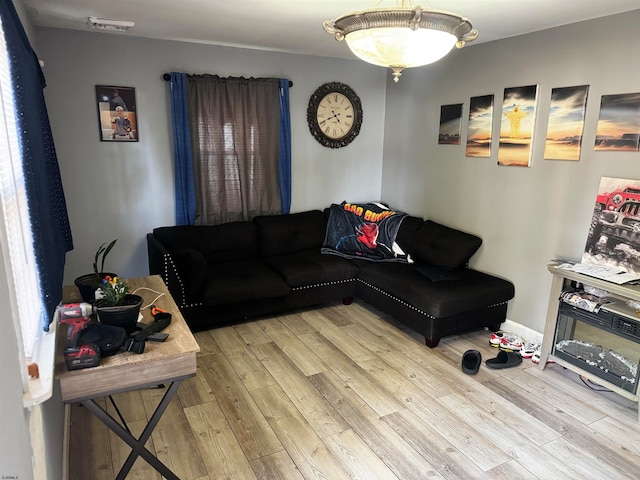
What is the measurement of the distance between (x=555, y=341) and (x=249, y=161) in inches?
118

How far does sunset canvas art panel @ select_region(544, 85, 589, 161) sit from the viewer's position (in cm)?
303

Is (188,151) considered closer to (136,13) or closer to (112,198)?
(112,198)

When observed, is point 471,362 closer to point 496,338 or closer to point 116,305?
point 496,338

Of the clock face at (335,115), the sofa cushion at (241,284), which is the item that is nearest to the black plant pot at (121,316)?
the sofa cushion at (241,284)

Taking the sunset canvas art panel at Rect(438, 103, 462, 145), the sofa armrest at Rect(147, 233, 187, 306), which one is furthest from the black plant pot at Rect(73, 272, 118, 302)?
the sunset canvas art panel at Rect(438, 103, 462, 145)

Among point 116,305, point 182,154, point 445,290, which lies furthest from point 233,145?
point 116,305

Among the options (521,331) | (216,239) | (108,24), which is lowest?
(521,331)

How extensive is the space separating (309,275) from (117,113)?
2.15 meters

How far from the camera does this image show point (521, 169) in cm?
348

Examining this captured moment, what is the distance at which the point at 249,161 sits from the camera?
4273 mm

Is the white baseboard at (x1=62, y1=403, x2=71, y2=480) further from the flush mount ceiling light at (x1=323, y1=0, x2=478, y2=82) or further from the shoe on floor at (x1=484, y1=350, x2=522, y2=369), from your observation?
the shoe on floor at (x1=484, y1=350, x2=522, y2=369)

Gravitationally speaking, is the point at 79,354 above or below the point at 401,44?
below

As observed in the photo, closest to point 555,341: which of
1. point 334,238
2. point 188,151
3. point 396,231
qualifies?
point 396,231

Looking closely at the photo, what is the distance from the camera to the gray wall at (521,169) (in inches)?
114
